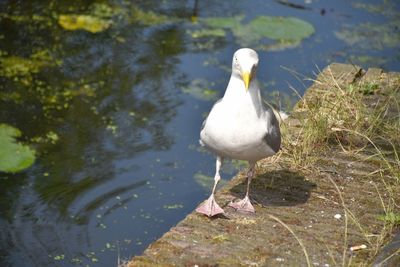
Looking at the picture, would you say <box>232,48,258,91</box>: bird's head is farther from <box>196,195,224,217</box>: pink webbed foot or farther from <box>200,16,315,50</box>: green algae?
<box>200,16,315,50</box>: green algae

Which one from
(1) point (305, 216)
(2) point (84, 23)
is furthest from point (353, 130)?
(2) point (84, 23)

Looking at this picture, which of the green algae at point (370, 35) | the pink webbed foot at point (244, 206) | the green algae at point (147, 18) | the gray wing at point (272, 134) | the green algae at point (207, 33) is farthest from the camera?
the green algae at point (147, 18)

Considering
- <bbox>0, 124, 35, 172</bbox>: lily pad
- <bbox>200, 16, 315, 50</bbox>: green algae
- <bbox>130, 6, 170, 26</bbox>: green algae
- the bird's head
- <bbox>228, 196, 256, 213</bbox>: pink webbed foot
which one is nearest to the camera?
the bird's head

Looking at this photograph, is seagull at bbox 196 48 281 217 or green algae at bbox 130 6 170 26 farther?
green algae at bbox 130 6 170 26

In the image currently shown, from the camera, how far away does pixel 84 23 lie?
870 cm

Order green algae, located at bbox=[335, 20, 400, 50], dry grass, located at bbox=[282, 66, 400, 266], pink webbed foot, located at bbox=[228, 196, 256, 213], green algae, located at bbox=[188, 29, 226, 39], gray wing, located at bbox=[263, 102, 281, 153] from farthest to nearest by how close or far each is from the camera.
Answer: green algae, located at bbox=[335, 20, 400, 50]
green algae, located at bbox=[188, 29, 226, 39]
dry grass, located at bbox=[282, 66, 400, 266]
pink webbed foot, located at bbox=[228, 196, 256, 213]
gray wing, located at bbox=[263, 102, 281, 153]

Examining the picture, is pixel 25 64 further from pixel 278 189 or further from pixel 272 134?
pixel 272 134

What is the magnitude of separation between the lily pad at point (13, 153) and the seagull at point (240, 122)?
2595mm

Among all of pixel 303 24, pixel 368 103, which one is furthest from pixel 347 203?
pixel 303 24

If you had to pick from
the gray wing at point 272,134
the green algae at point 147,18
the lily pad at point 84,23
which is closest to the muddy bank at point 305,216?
the gray wing at point 272,134

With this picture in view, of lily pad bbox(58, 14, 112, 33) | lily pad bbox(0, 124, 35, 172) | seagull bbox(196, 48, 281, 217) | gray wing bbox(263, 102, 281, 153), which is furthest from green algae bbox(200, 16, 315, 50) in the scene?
seagull bbox(196, 48, 281, 217)

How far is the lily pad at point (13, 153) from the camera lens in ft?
19.7

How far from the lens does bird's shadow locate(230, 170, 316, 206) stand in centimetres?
410

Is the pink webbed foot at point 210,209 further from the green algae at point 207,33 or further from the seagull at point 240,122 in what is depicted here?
the green algae at point 207,33
